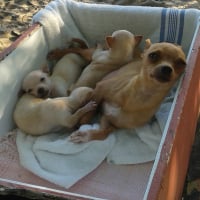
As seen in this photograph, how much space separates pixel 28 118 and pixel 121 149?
406 mm

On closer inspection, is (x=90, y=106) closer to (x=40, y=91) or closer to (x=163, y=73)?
(x=40, y=91)

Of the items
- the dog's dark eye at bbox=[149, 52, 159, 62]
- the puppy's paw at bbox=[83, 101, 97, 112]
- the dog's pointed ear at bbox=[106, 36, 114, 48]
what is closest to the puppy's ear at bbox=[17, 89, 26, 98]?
the puppy's paw at bbox=[83, 101, 97, 112]

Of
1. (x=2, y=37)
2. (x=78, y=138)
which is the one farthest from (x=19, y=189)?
(x=2, y=37)

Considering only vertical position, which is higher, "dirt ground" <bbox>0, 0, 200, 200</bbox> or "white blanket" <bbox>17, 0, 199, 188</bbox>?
"white blanket" <bbox>17, 0, 199, 188</bbox>

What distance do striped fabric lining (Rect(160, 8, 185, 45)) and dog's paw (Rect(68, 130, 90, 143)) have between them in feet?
2.76

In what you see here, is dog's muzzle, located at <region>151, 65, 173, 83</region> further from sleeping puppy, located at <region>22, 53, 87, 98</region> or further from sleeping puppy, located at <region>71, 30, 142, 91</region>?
sleeping puppy, located at <region>22, 53, 87, 98</region>

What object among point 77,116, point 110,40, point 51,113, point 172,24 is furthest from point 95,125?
point 172,24

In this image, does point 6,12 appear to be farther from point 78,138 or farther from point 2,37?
point 78,138

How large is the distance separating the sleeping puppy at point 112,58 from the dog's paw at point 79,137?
338 mm

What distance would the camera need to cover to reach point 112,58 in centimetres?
209

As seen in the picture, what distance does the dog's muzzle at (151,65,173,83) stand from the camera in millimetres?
1669

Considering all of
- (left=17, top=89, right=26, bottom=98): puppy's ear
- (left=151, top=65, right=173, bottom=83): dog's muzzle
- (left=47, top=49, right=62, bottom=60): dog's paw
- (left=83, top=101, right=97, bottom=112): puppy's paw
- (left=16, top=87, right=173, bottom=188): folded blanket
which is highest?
(left=151, top=65, right=173, bottom=83): dog's muzzle

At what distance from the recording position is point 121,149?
69.3 inches

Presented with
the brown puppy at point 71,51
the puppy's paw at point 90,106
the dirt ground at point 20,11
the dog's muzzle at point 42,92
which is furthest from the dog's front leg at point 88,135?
the dirt ground at point 20,11
